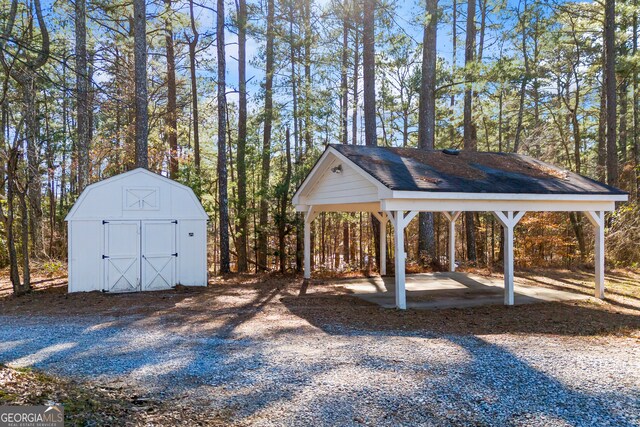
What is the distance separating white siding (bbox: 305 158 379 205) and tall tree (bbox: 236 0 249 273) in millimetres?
3866

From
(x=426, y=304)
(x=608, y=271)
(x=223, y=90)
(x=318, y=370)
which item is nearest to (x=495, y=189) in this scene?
(x=426, y=304)

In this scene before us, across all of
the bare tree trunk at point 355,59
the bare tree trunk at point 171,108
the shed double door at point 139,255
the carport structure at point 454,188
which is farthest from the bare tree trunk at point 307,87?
the shed double door at point 139,255

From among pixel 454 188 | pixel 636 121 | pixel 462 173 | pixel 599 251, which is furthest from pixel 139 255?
pixel 636 121

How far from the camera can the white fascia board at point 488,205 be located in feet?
25.8

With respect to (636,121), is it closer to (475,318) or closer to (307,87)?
(307,87)

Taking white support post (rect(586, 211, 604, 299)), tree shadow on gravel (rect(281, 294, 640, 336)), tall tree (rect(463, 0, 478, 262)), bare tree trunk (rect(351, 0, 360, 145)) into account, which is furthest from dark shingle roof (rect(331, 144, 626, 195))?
bare tree trunk (rect(351, 0, 360, 145))

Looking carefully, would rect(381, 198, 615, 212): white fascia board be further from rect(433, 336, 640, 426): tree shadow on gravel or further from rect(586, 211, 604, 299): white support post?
rect(433, 336, 640, 426): tree shadow on gravel

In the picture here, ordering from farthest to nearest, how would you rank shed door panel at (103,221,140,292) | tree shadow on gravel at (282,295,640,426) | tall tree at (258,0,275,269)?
tall tree at (258,0,275,269), shed door panel at (103,221,140,292), tree shadow on gravel at (282,295,640,426)

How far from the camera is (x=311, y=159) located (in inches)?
640

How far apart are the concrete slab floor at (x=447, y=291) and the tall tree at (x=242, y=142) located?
4874 mm

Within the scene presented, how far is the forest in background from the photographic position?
533 inches

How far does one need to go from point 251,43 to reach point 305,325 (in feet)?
40.8

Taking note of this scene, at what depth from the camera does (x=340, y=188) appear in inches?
400

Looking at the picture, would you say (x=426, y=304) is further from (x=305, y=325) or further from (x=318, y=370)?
(x=318, y=370)
